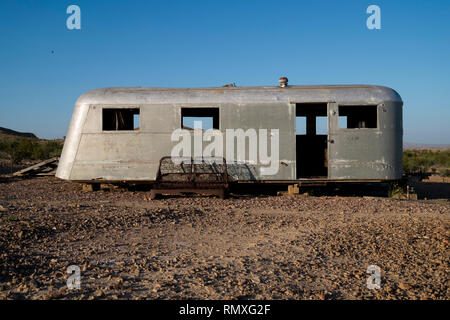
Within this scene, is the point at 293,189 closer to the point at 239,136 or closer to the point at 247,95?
the point at 239,136

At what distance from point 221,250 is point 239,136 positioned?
490 cm

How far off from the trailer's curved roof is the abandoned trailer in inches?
1.0

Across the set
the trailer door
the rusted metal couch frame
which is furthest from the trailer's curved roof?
the rusted metal couch frame

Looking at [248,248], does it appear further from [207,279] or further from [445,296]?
[445,296]

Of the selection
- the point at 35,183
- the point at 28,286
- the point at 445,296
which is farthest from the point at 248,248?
the point at 35,183

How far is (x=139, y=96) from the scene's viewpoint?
8.77 metres

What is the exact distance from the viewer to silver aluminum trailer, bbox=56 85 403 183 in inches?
331

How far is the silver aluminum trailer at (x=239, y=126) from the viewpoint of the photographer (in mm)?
8414

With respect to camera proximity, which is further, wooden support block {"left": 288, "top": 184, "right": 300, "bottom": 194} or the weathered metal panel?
wooden support block {"left": 288, "top": 184, "right": 300, "bottom": 194}

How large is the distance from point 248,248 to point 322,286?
50.9 inches

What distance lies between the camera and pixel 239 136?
8.58 m

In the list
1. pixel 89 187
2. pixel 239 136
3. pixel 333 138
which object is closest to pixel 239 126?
pixel 239 136

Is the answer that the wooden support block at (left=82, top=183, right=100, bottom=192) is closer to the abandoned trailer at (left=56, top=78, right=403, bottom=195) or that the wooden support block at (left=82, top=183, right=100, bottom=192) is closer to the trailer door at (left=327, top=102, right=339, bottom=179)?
the abandoned trailer at (left=56, top=78, right=403, bottom=195)

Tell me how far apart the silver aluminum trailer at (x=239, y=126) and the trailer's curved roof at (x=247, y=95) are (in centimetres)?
2
